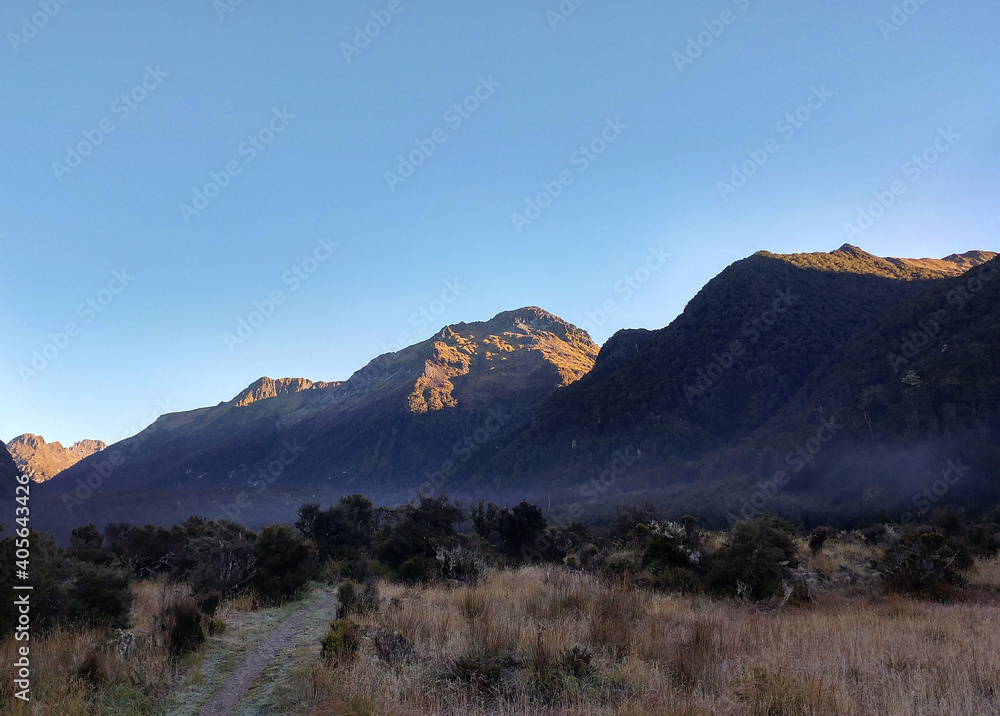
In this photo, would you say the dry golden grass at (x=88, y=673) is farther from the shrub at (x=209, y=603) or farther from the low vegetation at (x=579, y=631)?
the shrub at (x=209, y=603)

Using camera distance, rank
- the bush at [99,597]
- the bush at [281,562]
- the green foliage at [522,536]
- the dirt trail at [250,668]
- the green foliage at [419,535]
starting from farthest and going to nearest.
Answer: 1. the green foliage at [522,536]
2. the green foliage at [419,535]
3. the bush at [281,562]
4. the bush at [99,597]
5. the dirt trail at [250,668]

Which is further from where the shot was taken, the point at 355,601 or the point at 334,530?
the point at 334,530

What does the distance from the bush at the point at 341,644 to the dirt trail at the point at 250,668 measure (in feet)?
3.79

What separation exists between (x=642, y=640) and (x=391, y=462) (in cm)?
18478

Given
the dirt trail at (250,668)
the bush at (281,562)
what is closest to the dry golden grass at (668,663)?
the dirt trail at (250,668)

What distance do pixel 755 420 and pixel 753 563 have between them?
107 meters

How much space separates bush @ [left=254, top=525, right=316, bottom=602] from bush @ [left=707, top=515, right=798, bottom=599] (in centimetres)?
1155

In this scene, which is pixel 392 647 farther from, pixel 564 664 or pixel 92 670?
pixel 92 670

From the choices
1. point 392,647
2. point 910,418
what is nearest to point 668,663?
point 392,647

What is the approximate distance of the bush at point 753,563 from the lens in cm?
1327

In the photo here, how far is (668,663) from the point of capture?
6828 mm

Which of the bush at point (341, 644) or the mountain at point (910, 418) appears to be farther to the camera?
the mountain at point (910, 418)

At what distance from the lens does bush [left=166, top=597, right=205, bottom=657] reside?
8.82 meters

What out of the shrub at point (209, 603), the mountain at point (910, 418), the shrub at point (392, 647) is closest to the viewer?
the shrub at point (392, 647)
